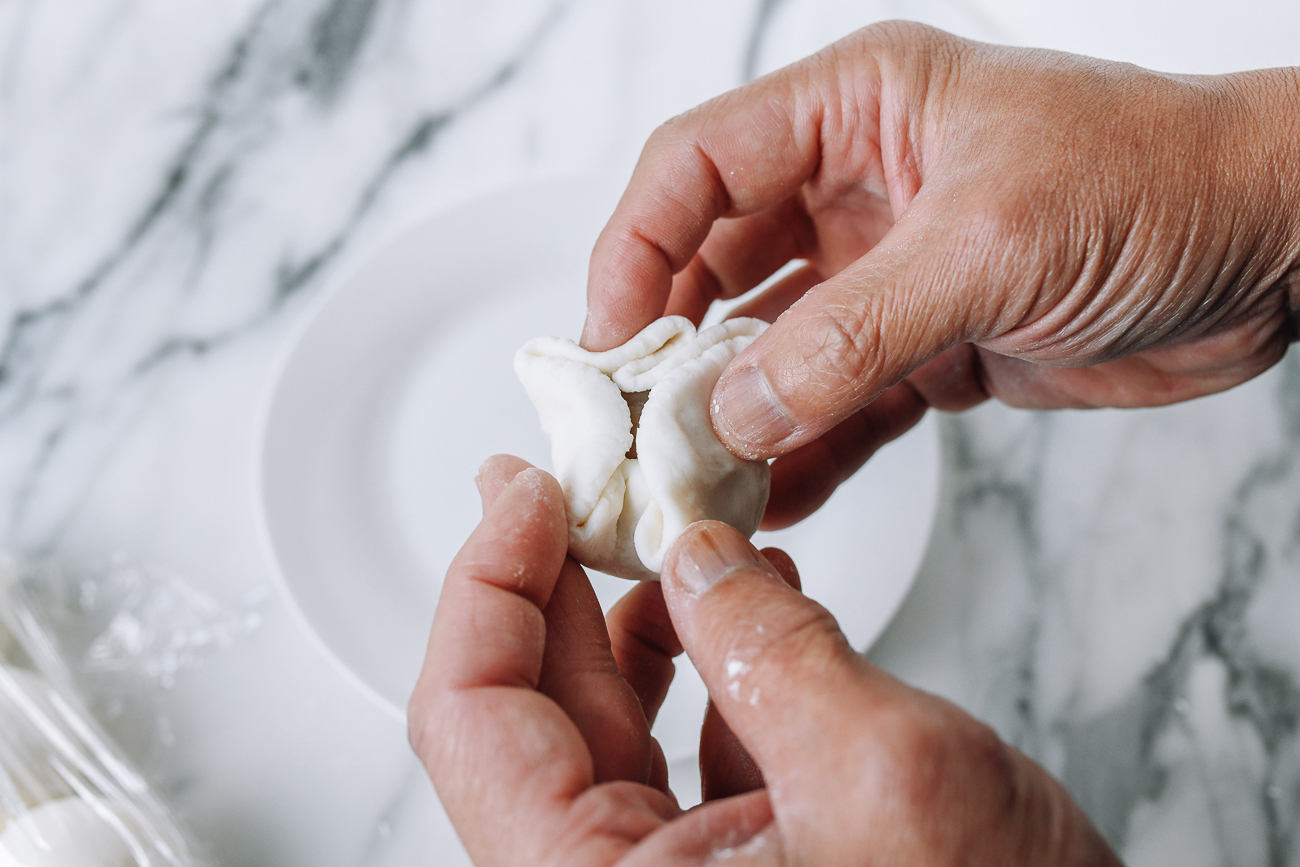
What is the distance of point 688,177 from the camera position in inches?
47.4

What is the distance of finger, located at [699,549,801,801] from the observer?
3.27ft

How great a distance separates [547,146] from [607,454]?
971mm

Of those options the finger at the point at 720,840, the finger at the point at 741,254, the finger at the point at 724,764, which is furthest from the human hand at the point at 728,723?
the finger at the point at 741,254

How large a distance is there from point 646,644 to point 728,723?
1.33 feet

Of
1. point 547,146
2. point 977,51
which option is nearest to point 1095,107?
point 977,51

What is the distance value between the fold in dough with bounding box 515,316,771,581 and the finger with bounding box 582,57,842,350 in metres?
0.12

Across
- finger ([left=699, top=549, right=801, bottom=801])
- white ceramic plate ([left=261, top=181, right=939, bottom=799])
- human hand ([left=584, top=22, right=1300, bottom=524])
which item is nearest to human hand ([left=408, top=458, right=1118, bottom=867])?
finger ([left=699, top=549, right=801, bottom=801])

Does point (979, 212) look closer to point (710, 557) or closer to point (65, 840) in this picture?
point (710, 557)

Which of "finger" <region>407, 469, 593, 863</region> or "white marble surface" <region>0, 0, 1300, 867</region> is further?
"white marble surface" <region>0, 0, 1300, 867</region>

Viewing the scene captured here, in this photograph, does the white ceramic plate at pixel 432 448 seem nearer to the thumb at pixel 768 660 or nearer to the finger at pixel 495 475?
the finger at pixel 495 475

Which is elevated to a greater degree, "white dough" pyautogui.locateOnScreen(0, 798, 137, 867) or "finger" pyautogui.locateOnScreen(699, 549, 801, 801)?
"white dough" pyautogui.locateOnScreen(0, 798, 137, 867)

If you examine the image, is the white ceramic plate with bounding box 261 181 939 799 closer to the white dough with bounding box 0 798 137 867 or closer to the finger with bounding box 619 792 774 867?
the white dough with bounding box 0 798 137 867

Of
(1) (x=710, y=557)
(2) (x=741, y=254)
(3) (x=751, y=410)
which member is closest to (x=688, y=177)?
(2) (x=741, y=254)

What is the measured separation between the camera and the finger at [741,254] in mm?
1443
